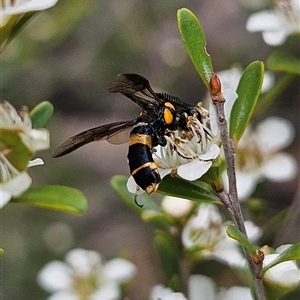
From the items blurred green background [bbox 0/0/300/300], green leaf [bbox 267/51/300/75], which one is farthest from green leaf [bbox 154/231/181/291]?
blurred green background [bbox 0/0/300/300]

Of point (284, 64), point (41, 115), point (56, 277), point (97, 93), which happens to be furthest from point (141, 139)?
point (97, 93)

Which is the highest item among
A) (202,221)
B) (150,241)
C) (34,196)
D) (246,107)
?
(246,107)

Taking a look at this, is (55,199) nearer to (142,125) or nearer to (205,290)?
(142,125)

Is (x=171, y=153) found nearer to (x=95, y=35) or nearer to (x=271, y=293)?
(x=271, y=293)

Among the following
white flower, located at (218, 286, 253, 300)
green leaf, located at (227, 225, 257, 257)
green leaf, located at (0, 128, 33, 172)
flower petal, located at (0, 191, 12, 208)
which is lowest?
white flower, located at (218, 286, 253, 300)

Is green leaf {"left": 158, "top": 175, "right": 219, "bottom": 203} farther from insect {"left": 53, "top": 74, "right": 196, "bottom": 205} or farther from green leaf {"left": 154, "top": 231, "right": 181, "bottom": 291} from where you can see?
green leaf {"left": 154, "top": 231, "right": 181, "bottom": 291}

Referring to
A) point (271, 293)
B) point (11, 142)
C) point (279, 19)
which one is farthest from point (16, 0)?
point (279, 19)

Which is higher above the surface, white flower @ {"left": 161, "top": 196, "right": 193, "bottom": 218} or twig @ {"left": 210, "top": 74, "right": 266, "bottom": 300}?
twig @ {"left": 210, "top": 74, "right": 266, "bottom": 300}
